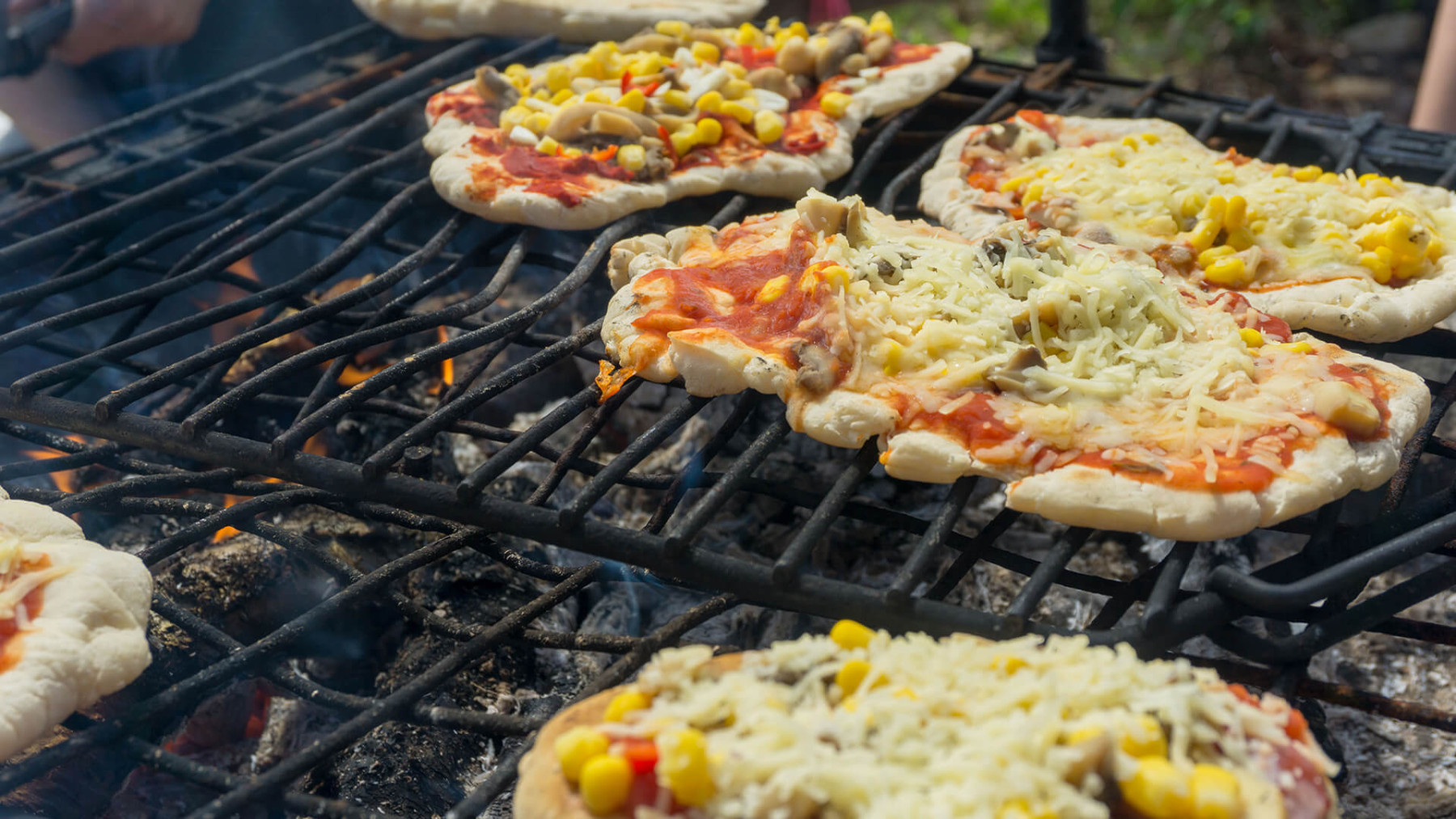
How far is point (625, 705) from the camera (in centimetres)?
187

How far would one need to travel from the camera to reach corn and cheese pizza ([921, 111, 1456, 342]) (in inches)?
129

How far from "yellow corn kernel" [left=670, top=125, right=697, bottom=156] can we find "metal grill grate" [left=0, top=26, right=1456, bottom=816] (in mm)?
319

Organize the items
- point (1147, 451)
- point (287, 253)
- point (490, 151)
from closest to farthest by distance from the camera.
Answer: point (1147, 451)
point (490, 151)
point (287, 253)

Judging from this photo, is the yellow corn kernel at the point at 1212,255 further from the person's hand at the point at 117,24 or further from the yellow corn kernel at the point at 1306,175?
the person's hand at the point at 117,24

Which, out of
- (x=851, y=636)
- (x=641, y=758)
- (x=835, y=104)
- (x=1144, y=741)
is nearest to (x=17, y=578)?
(x=641, y=758)

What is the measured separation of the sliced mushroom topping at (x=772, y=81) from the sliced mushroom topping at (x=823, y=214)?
1483mm

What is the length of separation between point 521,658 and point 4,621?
4.47ft

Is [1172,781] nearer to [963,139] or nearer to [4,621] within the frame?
[4,621]

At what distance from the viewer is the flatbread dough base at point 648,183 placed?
386cm

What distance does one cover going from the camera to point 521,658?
3.21m

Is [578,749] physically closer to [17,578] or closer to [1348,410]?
[17,578]

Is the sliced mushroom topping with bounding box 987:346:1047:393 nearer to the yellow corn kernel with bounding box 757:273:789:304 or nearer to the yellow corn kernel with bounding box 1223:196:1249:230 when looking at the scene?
the yellow corn kernel with bounding box 757:273:789:304

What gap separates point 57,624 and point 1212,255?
3.49 meters

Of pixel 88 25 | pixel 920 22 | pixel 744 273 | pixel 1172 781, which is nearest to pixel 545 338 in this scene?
pixel 744 273
